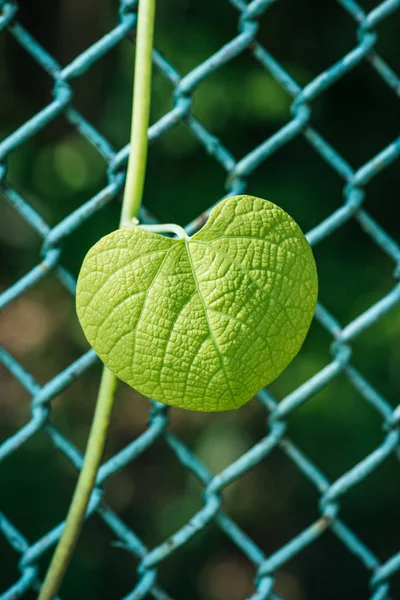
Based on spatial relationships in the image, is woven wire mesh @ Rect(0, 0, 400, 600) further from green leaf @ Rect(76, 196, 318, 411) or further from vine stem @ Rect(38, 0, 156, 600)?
green leaf @ Rect(76, 196, 318, 411)

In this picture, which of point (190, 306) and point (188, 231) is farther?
point (188, 231)

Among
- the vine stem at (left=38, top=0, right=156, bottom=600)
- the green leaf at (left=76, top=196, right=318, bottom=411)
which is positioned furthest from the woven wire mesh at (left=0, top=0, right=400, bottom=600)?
the green leaf at (left=76, top=196, right=318, bottom=411)

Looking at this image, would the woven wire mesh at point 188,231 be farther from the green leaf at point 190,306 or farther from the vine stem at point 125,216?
the green leaf at point 190,306

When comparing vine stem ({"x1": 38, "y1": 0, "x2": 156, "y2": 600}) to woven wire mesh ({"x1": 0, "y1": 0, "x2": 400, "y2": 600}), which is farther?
woven wire mesh ({"x1": 0, "y1": 0, "x2": 400, "y2": 600})
